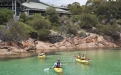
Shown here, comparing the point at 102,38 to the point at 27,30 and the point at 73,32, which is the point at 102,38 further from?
the point at 27,30

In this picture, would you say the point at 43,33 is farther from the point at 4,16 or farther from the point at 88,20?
the point at 88,20

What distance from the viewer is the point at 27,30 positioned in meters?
65.1

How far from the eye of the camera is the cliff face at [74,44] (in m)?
60.8

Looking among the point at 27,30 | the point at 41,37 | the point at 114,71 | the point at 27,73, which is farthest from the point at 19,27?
the point at 114,71

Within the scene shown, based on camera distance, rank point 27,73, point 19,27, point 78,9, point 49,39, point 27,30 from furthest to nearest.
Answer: point 78,9
point 49,39
point 27,30
point 19,27
point 27,73

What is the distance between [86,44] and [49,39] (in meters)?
11.3

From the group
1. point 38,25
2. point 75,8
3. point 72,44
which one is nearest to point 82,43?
point 72,44

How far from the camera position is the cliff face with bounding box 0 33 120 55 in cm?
6079

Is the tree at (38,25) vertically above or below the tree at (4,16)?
below

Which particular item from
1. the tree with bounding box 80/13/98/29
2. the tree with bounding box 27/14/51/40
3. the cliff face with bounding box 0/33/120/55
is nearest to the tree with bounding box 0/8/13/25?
the tree with bounding box 27/14/51/40

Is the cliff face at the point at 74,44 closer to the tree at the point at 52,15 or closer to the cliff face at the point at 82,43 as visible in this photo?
the cliff face at the point at 82,43

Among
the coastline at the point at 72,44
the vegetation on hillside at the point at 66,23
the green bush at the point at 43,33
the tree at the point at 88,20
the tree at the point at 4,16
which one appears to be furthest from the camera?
the tree at the point at 88,20

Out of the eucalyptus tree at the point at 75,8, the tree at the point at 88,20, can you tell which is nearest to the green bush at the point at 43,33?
the tree at the point at 88,20

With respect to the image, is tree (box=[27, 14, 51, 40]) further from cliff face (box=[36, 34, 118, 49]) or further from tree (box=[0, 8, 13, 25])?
tree (box=[0, 8, 13, 25])
